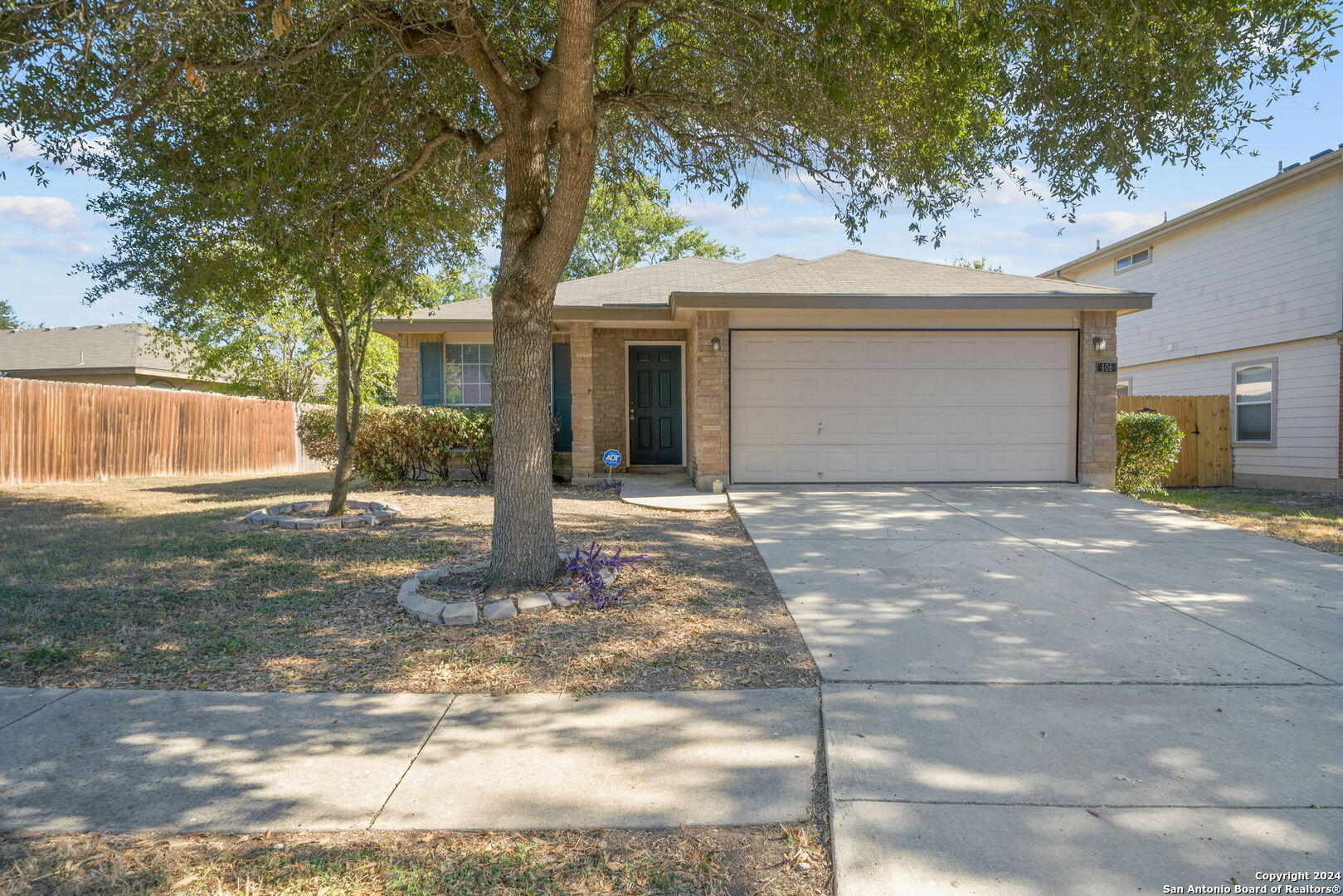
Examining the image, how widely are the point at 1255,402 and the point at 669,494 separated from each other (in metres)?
12.2

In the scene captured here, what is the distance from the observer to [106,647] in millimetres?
4113

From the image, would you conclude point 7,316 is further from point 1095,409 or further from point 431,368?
point 1095,409

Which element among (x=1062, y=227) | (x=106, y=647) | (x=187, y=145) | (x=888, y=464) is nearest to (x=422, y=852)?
(x=106, y=647)

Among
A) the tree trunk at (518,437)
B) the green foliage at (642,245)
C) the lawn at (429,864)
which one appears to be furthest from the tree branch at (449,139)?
the green foliage at (642,245)

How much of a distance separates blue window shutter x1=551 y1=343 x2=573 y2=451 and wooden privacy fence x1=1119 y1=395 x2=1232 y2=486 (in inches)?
415

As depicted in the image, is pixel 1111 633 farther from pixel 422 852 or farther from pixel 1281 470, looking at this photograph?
pixel 1281 470

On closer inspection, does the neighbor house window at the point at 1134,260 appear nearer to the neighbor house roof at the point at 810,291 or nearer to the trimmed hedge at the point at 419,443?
the neighbor house roof at the point at 810,291

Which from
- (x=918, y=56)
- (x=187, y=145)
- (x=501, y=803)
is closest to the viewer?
(x=501, y=803)

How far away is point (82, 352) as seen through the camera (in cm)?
2355

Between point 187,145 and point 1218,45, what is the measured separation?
25.4 ft

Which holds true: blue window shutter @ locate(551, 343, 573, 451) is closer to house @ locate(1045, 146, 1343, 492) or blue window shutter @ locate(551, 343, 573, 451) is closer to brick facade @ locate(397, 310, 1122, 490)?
brick facade @ locate(397, 310, 1122, 490)

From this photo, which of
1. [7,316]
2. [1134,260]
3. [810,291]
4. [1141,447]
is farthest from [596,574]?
[7,316]

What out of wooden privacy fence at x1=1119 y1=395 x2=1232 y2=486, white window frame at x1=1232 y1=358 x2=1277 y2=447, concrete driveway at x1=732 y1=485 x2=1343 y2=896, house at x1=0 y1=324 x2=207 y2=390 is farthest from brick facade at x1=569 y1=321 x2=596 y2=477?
house at x1=0 y1=324 x2=207 y2=390

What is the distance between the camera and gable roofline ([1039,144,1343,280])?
12.3m
